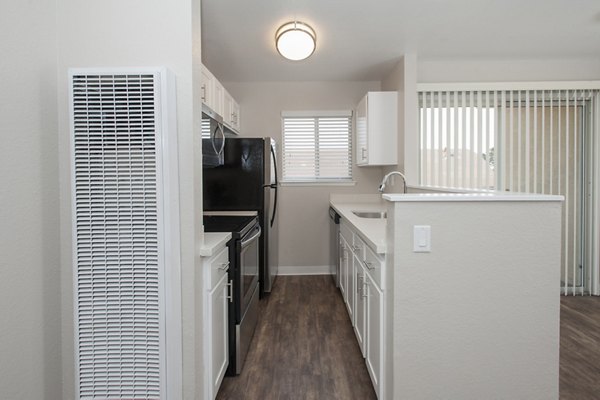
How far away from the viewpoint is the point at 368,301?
2.00 meters

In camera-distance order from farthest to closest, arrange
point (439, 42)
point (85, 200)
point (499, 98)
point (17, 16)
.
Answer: point (499, 98) < point (439, 42) < point (85, 200) < point (17, 16)

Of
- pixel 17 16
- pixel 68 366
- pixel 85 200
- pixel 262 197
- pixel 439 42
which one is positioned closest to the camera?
pixel 17 16

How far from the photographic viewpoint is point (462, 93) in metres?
3.58

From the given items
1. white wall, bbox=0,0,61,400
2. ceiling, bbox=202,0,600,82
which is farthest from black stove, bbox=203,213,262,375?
ceiling, bbox=202,0,600,82

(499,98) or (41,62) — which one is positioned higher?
(499,98)

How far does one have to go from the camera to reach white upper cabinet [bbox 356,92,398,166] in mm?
3666

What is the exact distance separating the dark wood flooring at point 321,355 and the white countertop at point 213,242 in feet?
2.81

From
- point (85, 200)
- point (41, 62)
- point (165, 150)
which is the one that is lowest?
point (85, 200)

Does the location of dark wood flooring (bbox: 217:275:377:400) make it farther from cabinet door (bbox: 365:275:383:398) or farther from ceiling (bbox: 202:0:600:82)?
ceiling (bbox: 202:0:600:82)

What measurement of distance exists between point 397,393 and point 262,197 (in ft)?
7.18

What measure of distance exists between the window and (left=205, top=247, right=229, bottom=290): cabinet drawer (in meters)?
2.48

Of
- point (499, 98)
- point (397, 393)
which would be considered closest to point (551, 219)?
point (397, 393)

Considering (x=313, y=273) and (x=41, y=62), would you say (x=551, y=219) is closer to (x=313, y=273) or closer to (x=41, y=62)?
(x=41, y=62)

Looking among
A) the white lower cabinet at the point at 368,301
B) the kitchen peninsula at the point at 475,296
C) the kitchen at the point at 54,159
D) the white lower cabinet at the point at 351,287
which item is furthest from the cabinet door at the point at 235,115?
the kitchen peninsula at the point at 475,296
